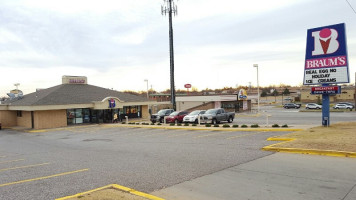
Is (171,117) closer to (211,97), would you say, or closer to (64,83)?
(64,83)

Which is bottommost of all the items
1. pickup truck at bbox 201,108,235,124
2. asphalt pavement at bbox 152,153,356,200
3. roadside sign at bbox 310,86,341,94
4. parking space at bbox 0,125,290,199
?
parking space at bbox 0,125,290,199

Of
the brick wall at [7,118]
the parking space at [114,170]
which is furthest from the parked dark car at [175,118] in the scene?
the brick wall at [7,118]

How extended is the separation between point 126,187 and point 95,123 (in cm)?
3293

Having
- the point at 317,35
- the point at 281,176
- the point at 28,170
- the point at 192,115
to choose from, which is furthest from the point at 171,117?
the point at 281,176

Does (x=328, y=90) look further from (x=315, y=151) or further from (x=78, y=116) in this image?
(x=78, y=116)

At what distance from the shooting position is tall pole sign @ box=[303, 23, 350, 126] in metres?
18.2

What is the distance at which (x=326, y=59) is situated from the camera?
740 inches

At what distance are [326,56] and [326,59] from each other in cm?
19

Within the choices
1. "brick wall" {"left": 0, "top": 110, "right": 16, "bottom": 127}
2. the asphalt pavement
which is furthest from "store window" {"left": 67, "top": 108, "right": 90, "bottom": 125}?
the asphalt pavement

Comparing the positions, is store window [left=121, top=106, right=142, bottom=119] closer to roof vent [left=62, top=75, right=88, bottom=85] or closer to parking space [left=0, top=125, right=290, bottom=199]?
roof vent [left=62, top=75, right=88, bottom=85]

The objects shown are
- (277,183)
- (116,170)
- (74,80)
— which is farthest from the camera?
(74,80)

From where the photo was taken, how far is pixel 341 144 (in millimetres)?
11898

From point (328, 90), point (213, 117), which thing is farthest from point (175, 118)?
point (328, 90)

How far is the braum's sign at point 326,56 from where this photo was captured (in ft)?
59.6
